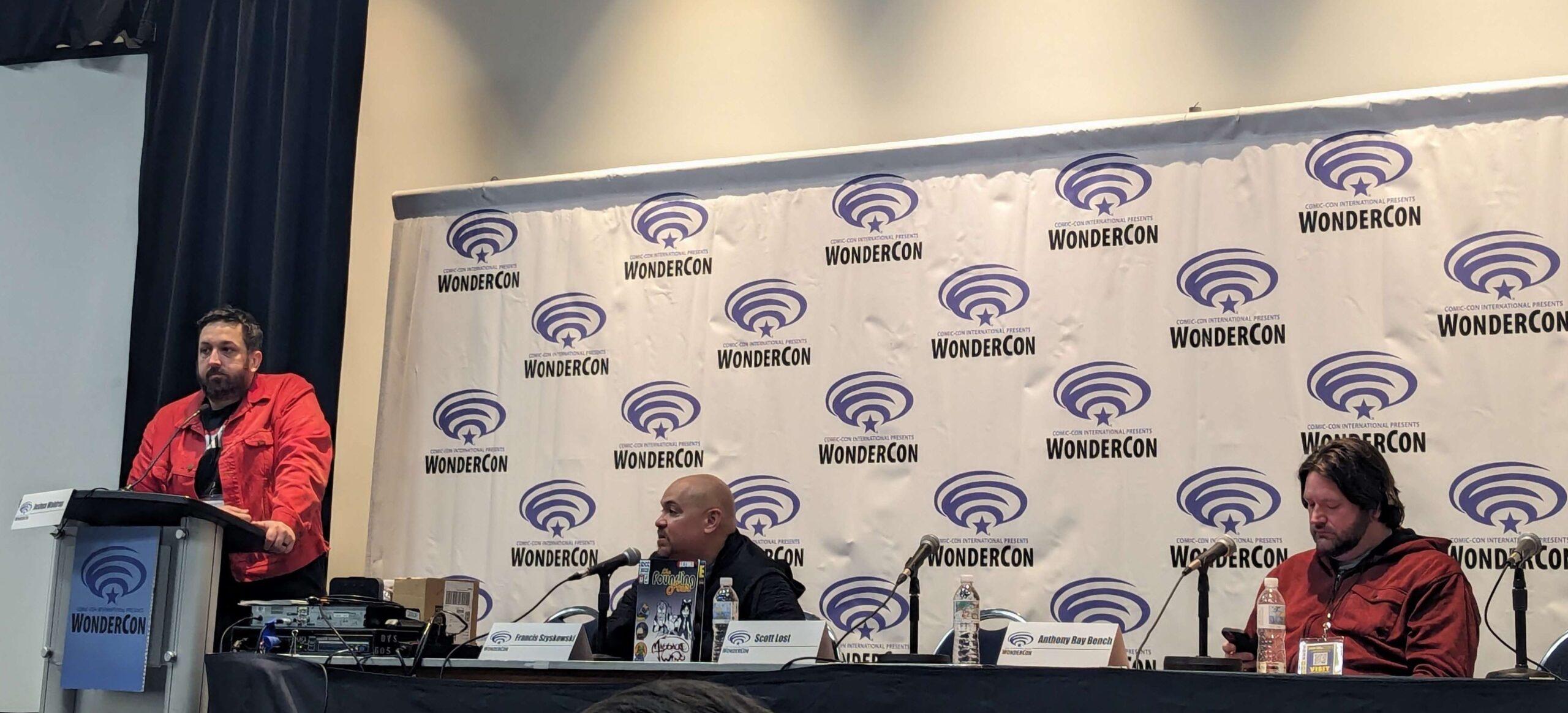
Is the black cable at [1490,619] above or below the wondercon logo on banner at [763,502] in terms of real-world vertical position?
below

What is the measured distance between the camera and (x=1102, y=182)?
4336 mm

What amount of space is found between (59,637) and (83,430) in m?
2.23

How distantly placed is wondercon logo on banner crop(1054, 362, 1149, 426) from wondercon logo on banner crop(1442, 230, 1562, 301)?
3.00 ft

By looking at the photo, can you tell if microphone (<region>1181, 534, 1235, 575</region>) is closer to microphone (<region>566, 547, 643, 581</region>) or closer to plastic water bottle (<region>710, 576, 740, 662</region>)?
plastic water bottle (<region>710, 576, 740, 662</region>)

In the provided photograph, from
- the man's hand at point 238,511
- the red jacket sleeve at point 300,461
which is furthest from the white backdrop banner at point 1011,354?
the man's hand at point 238,511

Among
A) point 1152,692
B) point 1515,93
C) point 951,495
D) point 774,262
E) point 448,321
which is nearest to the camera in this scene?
point 1152,692

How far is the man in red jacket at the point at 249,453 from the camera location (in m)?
4.26

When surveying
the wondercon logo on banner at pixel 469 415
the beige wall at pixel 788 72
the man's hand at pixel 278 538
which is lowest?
the man's hand at pixel 278 538

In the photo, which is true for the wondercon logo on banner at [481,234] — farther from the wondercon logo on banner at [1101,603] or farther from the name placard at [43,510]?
the wondercon logo on banner at [1101,603]

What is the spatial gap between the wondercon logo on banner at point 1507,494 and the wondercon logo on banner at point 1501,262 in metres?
0.48

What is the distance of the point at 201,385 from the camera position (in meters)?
4.53

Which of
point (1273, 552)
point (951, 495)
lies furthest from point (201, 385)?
point (1273, 552)

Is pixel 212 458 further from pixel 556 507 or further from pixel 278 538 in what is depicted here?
pixel 556 507

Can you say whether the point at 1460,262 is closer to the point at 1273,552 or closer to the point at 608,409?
the point at 1273,552
